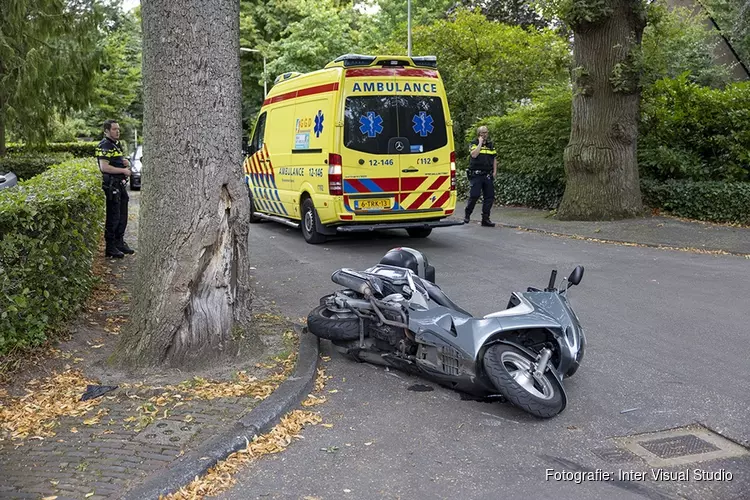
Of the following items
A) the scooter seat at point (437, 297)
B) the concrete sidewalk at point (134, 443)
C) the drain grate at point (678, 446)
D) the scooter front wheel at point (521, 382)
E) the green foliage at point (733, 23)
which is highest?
the green foliage at point (733, 23)

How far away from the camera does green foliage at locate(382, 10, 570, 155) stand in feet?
70.4

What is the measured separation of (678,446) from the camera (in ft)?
13.4

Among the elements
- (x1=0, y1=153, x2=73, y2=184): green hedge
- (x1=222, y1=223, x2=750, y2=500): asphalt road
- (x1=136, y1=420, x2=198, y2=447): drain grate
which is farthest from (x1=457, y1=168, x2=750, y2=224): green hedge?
(x1=136, y1=420, x2=198, y2=447): drain grate

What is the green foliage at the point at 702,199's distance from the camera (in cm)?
1318

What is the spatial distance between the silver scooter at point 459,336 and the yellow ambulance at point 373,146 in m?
5.25

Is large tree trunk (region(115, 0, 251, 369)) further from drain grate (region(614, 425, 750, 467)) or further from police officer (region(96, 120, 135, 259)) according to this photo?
police officer (region(96, 120, 135, 259))

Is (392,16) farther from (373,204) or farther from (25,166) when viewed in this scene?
(373,204)

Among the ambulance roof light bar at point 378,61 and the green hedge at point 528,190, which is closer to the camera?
the ambulance roof light bar at point 378,61

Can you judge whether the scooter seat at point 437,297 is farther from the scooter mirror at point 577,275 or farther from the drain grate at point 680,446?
the drain grate at point 680,446

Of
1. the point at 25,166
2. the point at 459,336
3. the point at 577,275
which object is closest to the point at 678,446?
the point at 577,275

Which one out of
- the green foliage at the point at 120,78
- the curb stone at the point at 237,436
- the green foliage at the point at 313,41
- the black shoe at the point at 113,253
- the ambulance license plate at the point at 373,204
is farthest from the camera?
the green foliage at the point at 313,41

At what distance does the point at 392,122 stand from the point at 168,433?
7.52 m

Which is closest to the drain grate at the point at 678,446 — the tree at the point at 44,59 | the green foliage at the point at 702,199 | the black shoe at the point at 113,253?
the black shoe at the point at 113,253

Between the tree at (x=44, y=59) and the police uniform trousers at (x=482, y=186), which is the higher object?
the tree at (x=44, y=59)
